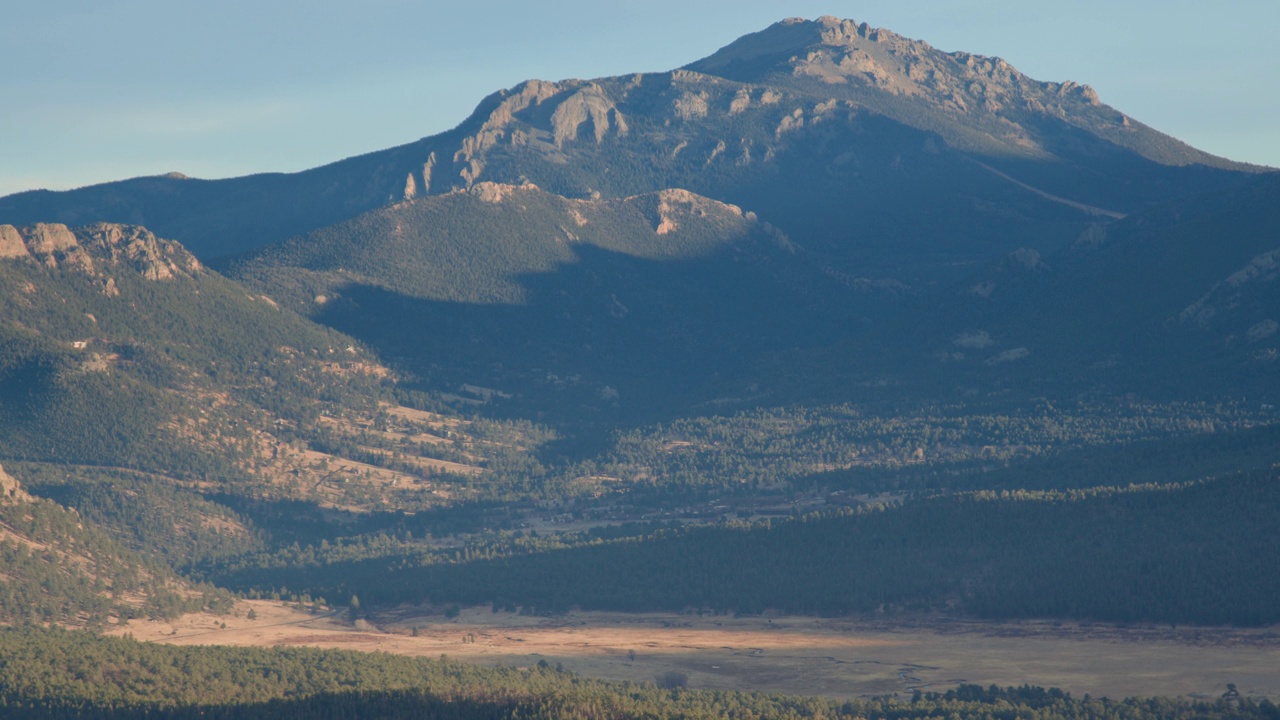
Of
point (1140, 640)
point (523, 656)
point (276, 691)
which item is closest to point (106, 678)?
point (276, 691)

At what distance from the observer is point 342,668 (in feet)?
558

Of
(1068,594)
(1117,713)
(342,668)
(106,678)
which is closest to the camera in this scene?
(1117,713)

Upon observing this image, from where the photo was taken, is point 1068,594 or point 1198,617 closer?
point 1198,617

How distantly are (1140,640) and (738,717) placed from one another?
57.9 meters

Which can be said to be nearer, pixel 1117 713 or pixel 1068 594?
pixel 1117 713

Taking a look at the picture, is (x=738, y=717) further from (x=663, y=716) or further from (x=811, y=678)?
(x=811, y=678)

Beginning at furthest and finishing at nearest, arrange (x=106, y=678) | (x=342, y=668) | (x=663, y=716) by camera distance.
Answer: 1. (x=342, y=668)
2. (x=106, y=678)
3. (x=663, y=716)

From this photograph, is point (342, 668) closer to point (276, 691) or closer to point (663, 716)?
point (276, 691)

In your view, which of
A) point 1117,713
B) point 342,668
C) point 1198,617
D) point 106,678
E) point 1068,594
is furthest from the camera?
point 1068,594

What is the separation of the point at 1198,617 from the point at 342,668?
88.7 m

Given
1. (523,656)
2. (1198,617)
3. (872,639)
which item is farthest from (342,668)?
(1198,617)

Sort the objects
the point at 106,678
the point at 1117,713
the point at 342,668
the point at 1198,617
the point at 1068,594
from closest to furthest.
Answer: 1. the point at 1117,713
2. the point at 106,678
3. the point at 342,668
4. the point at 1198,617
5. the point at 1068,594

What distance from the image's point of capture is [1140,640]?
18075 cm

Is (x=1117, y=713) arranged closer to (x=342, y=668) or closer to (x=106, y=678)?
(x=342, y=668)
